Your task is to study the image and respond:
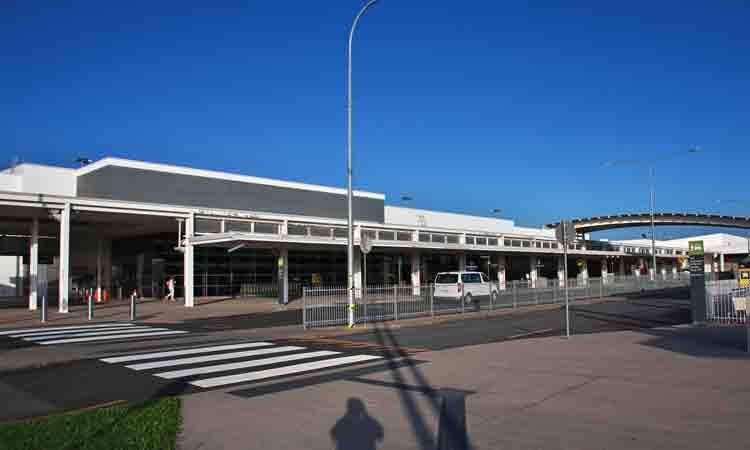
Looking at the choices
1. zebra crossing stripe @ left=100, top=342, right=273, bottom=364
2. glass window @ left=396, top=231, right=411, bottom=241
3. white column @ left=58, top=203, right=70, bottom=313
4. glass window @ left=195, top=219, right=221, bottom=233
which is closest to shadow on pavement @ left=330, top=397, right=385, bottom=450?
zebra crossing stripe @ left=100, top=342, right=273, bottom=364

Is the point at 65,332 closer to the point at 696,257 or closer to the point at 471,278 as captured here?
the point at 471,278

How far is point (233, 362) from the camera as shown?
40.2ft

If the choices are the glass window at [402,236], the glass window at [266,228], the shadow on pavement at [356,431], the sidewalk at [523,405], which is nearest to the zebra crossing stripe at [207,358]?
the sidewalk at [523,405]

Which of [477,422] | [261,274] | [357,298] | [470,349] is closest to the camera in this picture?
[477,422]

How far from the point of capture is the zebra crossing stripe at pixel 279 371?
32.9 ft

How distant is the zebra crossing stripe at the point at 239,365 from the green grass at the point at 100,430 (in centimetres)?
312

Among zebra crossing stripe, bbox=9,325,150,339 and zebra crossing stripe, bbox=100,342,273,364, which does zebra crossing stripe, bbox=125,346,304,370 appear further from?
zebra crossing stripe, bbox=9,325,150,339

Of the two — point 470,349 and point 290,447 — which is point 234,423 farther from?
point 470,349

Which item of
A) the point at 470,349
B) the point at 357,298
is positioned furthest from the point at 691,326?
the point at 357,298

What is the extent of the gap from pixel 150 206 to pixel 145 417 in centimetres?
2517

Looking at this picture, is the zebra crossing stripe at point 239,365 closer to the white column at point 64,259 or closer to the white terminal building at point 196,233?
the white terminal building at point 196,233

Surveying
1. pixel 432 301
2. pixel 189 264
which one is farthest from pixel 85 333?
pixel 189 264

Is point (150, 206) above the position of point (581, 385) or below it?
above

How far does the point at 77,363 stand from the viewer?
12336 mm
